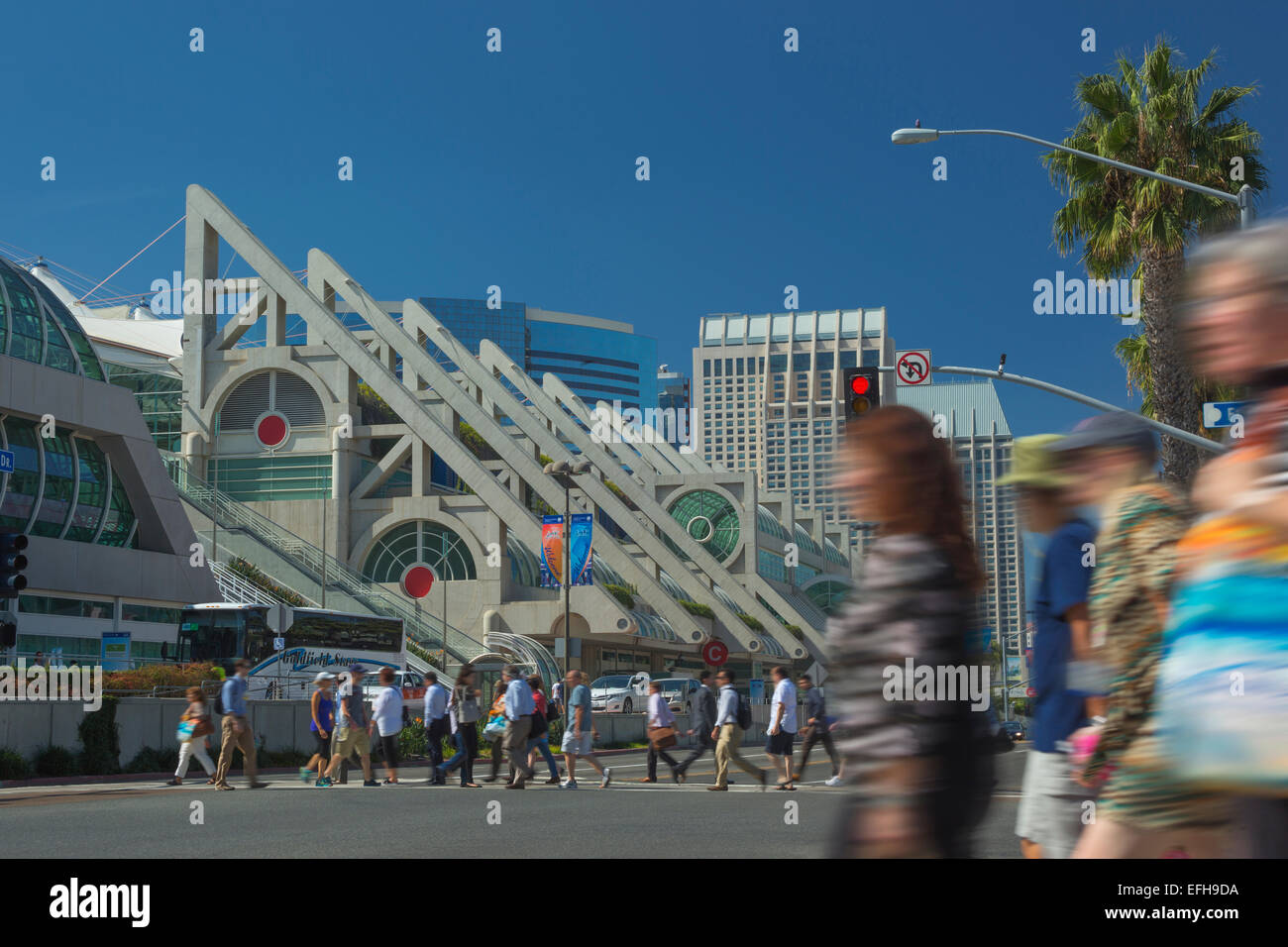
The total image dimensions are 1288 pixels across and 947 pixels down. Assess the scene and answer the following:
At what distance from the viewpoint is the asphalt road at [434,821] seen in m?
10.6

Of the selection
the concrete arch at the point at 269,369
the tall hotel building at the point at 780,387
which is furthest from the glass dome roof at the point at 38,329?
the tall hotel building at the point at 780,387

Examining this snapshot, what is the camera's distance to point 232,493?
204 ft

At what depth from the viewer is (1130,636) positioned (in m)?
3.76

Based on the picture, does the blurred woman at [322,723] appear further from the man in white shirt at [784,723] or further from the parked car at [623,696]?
the parked car at [623,696]

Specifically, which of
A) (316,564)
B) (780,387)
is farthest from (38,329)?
(780,387)

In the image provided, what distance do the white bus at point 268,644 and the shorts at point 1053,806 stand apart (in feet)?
108

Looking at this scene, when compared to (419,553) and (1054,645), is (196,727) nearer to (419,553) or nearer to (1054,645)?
(1054,645)

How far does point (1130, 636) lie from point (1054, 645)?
37.0 inches

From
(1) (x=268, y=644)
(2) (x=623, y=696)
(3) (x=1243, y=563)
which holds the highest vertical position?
(3) (x=1243, y=563)

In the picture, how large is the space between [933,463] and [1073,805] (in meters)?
1.62

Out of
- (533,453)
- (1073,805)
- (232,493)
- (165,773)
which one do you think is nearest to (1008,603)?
(533,453)

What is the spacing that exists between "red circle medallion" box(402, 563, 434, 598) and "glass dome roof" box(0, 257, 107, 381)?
19.5m

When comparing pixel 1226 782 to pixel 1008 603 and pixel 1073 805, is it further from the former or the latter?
pixel 1008 603
